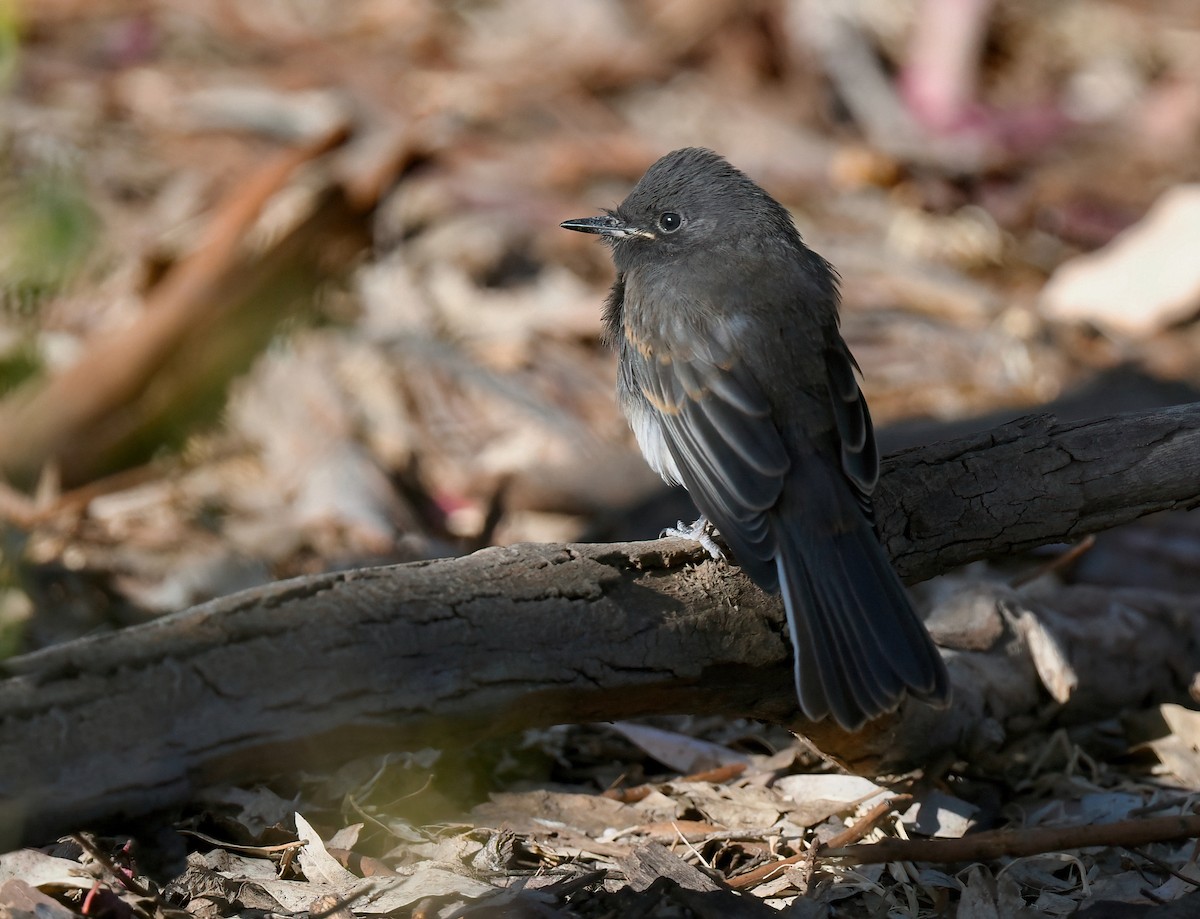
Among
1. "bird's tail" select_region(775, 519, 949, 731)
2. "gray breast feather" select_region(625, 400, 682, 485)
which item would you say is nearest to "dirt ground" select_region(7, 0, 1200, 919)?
"bird's tail" select_region(775, 519, 949, 731)

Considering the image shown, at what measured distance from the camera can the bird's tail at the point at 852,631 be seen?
3.45m

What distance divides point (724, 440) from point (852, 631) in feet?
2.74

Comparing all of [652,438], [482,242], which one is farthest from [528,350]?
[652,438]

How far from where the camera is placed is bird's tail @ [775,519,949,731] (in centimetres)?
345

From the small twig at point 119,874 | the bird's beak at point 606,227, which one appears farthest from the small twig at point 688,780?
the bird's beak at point 606,227

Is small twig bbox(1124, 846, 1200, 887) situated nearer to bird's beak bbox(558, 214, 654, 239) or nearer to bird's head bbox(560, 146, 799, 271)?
bird's head bbox(560, 146, 799, 271)

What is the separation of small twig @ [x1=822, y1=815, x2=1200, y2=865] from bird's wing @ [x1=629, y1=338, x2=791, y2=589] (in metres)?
0.78

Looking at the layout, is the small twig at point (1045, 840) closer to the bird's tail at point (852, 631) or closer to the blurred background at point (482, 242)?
the bird's tail at point (852, 631)

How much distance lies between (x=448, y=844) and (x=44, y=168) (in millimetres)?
2249

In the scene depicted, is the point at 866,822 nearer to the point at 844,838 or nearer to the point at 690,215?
the point at 844,838

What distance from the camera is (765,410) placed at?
419 cm

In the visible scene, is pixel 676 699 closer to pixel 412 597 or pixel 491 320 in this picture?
pixel 412 597

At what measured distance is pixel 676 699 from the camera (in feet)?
11.4

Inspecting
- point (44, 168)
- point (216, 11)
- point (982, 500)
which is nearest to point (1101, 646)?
point (982, 500)
